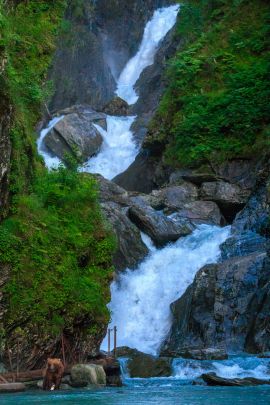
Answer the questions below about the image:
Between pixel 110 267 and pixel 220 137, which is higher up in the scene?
pixel 220 137

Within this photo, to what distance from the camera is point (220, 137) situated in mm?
32469

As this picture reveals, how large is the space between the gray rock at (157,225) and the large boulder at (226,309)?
4.28 m

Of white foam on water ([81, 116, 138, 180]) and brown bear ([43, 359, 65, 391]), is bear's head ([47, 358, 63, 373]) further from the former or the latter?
white foam on water ([81, 116, 138, 180])

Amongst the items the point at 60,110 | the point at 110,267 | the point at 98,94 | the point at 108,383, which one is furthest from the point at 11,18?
the point at 98,94

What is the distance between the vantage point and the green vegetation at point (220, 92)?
31.7 meters

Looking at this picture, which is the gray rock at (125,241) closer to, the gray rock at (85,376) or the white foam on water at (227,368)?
the white foam on water at (227,368)

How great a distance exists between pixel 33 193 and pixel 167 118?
17.9 meters

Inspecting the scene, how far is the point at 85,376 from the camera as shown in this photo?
16.0 m

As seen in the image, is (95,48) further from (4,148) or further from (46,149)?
(4,148)

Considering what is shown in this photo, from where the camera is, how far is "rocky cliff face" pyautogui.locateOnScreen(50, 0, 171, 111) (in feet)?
151

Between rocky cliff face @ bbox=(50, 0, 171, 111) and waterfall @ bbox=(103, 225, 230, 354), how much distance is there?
20722 mm

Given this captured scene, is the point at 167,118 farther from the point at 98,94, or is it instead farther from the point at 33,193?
the point at 33,193

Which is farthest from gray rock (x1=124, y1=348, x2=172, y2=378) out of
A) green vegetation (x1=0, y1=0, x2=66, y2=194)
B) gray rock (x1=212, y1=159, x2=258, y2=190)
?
gray rock (x1=212, y1=159, x2=258, y2=190)

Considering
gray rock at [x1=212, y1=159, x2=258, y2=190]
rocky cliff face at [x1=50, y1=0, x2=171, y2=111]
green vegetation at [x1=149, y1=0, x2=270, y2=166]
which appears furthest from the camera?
rocky cliff face at [x1=50, y1=0, x2=171, y2=111]
